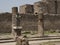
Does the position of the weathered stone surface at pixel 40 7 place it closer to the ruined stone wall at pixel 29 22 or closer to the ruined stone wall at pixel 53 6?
the ruined stone wall at pixel 53 6

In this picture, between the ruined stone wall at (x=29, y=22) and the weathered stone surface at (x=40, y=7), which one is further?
the weathered stone surface at (x=40, y=7)

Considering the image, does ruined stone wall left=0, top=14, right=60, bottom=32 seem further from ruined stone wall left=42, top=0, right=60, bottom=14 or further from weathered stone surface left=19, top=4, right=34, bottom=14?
weathered stone surface left=19, top=4, right=34, bottom=14

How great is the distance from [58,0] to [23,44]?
28.1 metres

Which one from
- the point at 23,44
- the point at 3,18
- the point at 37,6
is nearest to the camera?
the point at 23,44

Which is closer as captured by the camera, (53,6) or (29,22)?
(29,22)

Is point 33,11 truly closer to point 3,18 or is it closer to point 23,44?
point 3,18

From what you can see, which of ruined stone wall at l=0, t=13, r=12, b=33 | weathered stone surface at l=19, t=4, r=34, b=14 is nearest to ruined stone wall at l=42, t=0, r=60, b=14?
weathered stone surface at l=19, t=4, r=34, b=14

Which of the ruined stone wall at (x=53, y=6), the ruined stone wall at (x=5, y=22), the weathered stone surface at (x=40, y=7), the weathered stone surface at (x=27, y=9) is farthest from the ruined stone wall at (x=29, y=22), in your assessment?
the weathered stone surface at (x=27, y=9)

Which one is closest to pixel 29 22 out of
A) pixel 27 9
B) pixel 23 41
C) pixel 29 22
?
pixel 29 22

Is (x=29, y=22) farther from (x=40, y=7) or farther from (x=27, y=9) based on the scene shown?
(x=27, y=9)

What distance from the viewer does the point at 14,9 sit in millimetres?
25891

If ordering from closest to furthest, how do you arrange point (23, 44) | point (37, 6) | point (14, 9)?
point (23, 44), point (14, 9), point (37, 6)

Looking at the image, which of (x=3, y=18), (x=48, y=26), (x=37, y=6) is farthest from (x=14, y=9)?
(x=37, y=6)

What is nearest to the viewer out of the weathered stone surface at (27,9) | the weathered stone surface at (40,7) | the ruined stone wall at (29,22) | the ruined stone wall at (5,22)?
the ruined stone wall at (5,22)
